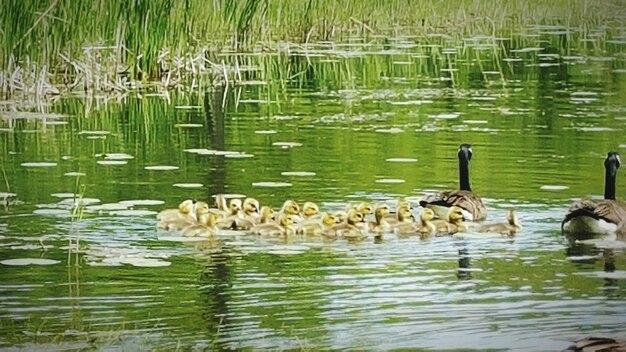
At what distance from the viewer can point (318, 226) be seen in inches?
210

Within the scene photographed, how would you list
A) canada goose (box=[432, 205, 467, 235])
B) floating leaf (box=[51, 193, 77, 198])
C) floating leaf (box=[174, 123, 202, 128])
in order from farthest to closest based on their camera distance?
floating leaf (box=[174, 123, 202, 128]) < floating leaf (box=[51, 193, 77, 198]) < canada goose (box=[432, 205, 467, 235])

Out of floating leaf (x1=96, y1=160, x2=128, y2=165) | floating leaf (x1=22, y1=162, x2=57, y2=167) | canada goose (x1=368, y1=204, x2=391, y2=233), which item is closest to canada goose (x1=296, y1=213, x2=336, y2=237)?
canada goose (x1=368, y1=204, x2=391, y2=233)

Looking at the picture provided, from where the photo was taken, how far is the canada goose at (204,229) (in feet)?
17.4

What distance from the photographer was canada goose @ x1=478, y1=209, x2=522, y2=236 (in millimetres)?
5391

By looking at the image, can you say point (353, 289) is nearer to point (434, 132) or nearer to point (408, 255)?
point (408, 255)

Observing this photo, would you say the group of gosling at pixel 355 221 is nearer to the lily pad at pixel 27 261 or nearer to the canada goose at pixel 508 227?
the canada goose at pixel 508 227

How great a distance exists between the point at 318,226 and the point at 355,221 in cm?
12

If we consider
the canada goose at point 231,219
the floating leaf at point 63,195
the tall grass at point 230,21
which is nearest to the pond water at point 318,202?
the floating leaf at point 63,195

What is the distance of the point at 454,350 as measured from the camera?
393cm

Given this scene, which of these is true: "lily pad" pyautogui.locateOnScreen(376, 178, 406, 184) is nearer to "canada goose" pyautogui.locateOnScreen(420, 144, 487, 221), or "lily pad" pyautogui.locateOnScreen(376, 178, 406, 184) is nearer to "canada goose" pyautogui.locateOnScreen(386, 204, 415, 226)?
"canada goose" pyautogui.locateOnScreen(420, 144, 487, 221)

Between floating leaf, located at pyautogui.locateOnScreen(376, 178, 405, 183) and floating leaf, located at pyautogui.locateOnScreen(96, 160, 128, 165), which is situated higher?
floating leaf, located at pyautogui.locateOnScreen(96, 160, 128, 165)

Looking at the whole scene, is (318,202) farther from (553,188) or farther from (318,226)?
(553,188)

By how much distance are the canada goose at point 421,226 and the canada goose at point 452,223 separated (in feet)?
0.07

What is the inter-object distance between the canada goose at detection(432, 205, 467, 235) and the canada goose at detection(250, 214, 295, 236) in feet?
1.51
